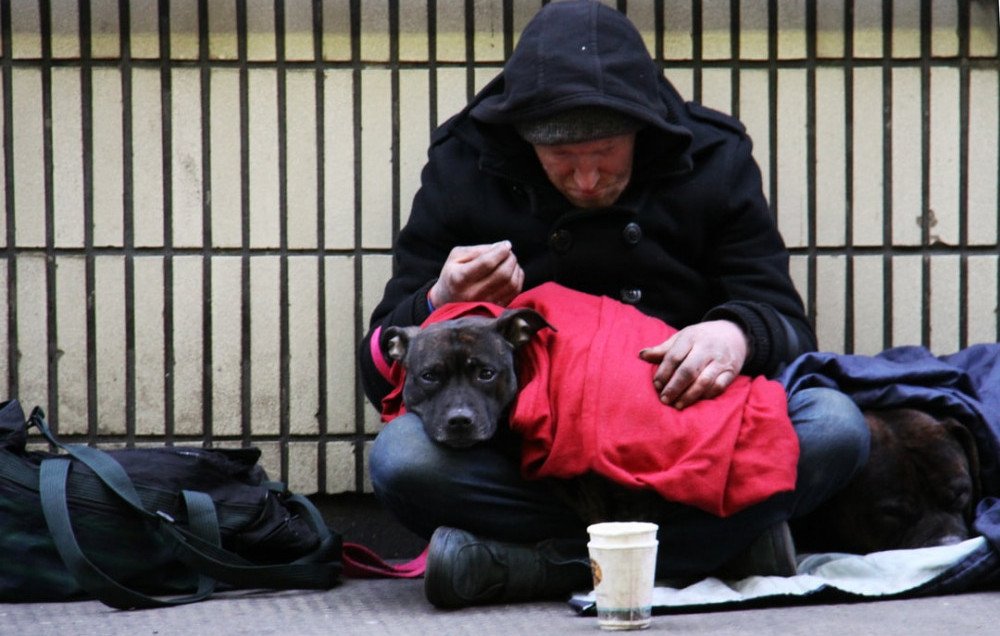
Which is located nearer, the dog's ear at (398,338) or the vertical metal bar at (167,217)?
the dog's ear at (398,338)

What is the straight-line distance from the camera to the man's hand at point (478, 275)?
3195mm

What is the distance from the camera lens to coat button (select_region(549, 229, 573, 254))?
3367mm

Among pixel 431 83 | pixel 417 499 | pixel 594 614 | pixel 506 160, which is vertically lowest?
pixel 594 614

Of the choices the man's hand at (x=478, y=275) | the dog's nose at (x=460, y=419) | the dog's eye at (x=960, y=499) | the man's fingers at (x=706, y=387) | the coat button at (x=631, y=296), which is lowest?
the dog's eye at (x=960, y=499)

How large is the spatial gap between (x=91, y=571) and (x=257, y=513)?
1.42 ft

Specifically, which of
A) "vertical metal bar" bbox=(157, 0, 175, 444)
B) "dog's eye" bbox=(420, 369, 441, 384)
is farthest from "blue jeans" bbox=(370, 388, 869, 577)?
"vertical metal bar" bbox=(157, 0, 175, 444)

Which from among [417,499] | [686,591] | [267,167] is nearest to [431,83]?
[267,167]

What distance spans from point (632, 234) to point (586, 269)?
0.46 ft

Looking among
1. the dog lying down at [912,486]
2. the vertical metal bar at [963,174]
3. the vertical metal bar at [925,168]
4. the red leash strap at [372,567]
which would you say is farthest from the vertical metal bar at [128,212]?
the vertical metal bar at [963,174]

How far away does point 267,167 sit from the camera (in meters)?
3.81

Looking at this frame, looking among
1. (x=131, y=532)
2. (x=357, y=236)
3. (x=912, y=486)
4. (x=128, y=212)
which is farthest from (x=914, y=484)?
(x=128, y=212)

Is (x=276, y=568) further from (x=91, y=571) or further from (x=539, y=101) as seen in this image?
(x=539, y=101)

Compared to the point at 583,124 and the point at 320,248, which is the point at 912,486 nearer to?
the point at 583,124

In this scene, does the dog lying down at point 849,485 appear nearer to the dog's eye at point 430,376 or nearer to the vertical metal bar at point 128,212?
the dog's eye at point 430,376
